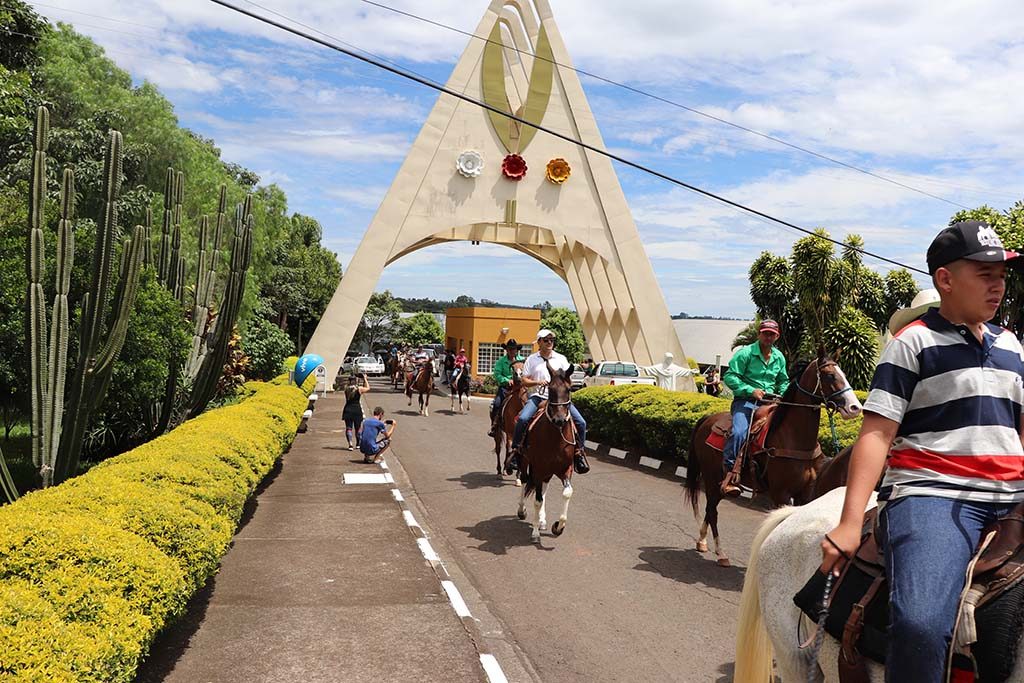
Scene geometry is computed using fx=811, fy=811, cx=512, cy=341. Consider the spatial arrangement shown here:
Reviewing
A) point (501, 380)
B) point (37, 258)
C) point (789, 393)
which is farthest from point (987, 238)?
point (501, 380)

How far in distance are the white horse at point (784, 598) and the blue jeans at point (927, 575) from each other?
1.54 ft

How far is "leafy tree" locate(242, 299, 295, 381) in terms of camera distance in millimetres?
33281

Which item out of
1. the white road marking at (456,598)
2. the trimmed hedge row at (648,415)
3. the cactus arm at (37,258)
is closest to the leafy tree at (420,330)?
the trimmed hedge row at (648,415)

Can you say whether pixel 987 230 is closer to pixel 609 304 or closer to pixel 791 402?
pixel 791 402

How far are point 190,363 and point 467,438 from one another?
7.14 metres

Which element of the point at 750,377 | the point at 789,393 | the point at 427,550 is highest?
the point at 750,377

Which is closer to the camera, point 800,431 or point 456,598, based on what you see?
point 456,598

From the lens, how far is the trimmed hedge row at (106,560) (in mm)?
4422

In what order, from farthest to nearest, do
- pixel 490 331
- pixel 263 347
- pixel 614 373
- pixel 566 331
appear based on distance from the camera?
pixel 566 331
pixel 490 331
pixel 263 347
pixel 614 373

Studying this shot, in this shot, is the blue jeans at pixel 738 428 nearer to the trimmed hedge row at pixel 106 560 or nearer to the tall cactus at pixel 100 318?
the trimmed hedge row at pixel 106 560

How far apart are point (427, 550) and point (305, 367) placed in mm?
22329

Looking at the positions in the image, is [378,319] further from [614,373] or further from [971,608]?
[971,608]

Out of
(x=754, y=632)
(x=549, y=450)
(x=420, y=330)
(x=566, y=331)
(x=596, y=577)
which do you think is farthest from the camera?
Answer: (x=420, y=330)

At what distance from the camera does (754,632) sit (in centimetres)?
402
